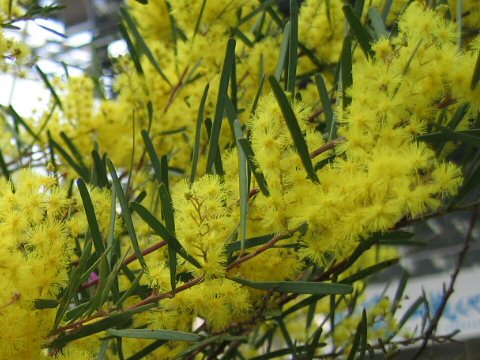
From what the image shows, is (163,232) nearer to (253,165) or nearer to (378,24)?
(253,165)

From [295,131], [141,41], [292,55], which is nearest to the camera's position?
[295,131]

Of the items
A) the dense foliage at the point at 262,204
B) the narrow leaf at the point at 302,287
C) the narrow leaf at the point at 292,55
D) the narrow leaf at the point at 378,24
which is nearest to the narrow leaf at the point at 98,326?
the dense foliage at the point at 262,204

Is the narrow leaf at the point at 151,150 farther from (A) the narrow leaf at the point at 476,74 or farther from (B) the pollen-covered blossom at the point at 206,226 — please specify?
(A) the narrow leaf at the point at 476,74

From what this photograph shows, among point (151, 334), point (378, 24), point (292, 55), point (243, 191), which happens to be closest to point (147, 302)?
point (151, 334)

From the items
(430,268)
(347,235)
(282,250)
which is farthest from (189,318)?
(430,268)

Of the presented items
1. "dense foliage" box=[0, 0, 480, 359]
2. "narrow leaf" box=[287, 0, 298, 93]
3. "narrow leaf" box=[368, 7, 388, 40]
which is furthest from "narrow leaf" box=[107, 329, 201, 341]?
"narrow leaf" box=[368, 7, 388, 40]

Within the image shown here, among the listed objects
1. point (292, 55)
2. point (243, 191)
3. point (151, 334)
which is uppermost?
point (292, 55)

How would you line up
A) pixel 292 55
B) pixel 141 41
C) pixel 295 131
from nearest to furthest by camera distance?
pixel 295 131, pixel 292 55, pixel 141 41

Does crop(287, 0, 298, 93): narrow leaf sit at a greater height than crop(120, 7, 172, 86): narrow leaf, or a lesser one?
lesser

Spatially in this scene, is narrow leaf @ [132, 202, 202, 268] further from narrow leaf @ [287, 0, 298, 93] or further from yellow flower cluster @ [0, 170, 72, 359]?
narrow leaf @ [287, 0, 298, 93]

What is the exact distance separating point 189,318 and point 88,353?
0.76ft

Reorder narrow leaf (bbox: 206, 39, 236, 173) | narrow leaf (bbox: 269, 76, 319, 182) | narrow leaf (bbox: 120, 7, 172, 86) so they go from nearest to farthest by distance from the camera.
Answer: narrow leaf (bbox: 269, 76, 319, 182) → narrow leaf (bbox: 206, 39, 236, 173) → narrow leaf (bbox: 120, 7, 172, 86)

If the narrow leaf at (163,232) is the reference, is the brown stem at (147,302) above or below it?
below

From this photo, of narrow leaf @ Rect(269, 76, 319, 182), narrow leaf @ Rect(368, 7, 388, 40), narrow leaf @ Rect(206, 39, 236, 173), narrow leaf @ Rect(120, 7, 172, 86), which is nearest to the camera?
narrow leaf @ Rect(269, 76, 319, 182)
